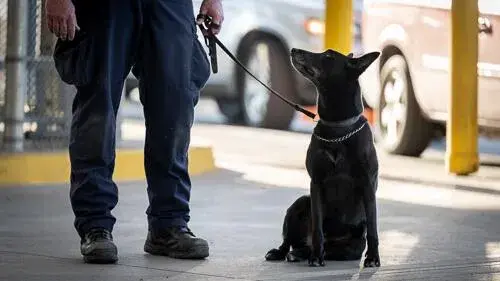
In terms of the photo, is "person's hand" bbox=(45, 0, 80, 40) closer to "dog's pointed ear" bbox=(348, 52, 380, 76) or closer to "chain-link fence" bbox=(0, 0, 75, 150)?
"dog's pointed ear" bbox=(348, 52, 380, 76)

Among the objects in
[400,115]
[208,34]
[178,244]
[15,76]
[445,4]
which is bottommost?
[178,244]

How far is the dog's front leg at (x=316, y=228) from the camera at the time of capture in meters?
6.16

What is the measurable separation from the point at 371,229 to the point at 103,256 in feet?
3.60

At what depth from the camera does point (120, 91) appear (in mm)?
Answer: 6324

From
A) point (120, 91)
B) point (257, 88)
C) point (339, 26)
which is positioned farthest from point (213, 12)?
point (257, 88)

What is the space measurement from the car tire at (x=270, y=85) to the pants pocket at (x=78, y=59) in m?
7.75

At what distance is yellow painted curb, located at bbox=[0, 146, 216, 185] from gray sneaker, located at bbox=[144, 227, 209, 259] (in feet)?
10.5

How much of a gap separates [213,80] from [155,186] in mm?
8705

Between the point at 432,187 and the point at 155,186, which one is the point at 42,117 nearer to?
the point at 432,187

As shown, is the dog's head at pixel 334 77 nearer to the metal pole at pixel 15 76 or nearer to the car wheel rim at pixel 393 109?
the metal pole at pixel 15 76

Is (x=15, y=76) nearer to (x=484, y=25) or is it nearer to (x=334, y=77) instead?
(x=484, y=25)

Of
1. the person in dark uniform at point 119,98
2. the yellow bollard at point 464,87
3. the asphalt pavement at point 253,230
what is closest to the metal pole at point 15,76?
the asphalt pavement at point 253,230

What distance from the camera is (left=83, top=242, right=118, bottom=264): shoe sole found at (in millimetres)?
6137

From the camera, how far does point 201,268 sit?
6117 millimetres
